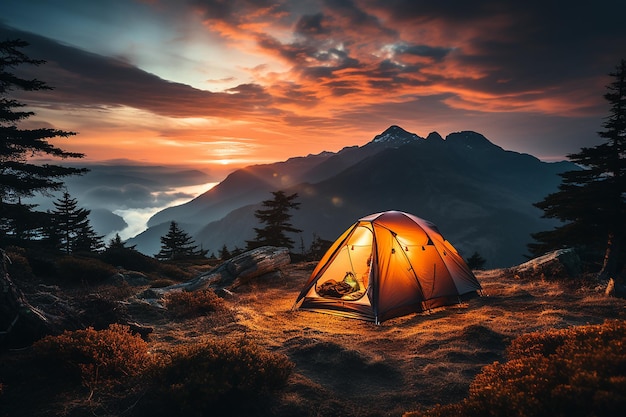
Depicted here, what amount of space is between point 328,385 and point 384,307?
5.07 metres

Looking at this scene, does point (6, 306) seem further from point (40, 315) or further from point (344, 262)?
point (344, 262)

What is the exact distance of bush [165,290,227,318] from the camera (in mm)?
11617

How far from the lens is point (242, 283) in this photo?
1661 centimetres

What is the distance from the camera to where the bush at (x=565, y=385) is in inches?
138

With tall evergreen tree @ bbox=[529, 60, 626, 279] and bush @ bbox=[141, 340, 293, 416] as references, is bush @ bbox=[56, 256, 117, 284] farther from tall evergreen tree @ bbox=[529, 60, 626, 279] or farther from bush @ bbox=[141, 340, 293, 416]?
tall evergreen tree @ bbox=[529, 60, 626, 279]

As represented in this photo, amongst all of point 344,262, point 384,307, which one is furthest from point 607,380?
point 344,262

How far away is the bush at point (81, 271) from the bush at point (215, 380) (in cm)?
1336

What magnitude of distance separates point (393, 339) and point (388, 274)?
2.77 metres

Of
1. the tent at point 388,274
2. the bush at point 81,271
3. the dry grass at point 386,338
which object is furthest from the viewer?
the bush at point 81,271

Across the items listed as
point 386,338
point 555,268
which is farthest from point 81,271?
point 555,268

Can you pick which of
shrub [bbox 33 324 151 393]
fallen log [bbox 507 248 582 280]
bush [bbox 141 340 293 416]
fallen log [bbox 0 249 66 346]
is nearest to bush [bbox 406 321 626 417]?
bush [bbox 141 340 293 416]

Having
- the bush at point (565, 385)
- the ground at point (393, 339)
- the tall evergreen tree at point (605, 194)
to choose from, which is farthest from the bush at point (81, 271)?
the tall evergreen tree at point (605, 194)

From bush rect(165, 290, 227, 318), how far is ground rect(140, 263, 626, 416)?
729 mm

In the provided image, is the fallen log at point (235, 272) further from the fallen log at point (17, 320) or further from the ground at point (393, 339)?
the fallen log at point (17, 320)
